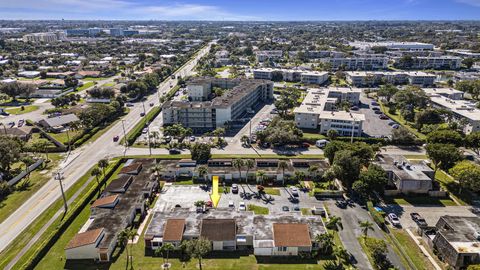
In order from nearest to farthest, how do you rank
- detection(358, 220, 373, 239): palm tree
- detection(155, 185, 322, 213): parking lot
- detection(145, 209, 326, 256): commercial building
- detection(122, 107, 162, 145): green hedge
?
detection(145, 209, 326, 256): commercial building → detection(358, 220, 373, 239): palm tree → detection(155, 185, 322, 213): parking lot → detection(122, 107, 162, 145): green hedge

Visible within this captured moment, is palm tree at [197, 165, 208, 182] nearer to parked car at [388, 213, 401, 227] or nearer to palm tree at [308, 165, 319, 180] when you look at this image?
palm tree at [308, 165, 319, 180]

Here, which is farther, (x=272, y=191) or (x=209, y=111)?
(x=209, y=111)

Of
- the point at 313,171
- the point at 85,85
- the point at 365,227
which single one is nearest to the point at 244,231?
the point at 365,227

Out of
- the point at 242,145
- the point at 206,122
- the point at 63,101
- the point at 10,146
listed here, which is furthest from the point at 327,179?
the point at 63,101

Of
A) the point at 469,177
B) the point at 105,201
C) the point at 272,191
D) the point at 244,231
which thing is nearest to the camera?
the point at 244,231

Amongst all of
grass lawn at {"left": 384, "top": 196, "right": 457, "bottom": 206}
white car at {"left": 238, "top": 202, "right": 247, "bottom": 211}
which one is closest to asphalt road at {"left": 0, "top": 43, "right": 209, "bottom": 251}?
white car at {"left": 238, "top": 202, "right": 247, "bottom": 211}

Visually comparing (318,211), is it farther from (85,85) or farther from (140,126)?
(85,85)

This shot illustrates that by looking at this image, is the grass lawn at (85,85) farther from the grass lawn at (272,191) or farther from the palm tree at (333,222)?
the palm tree at (333,222)
